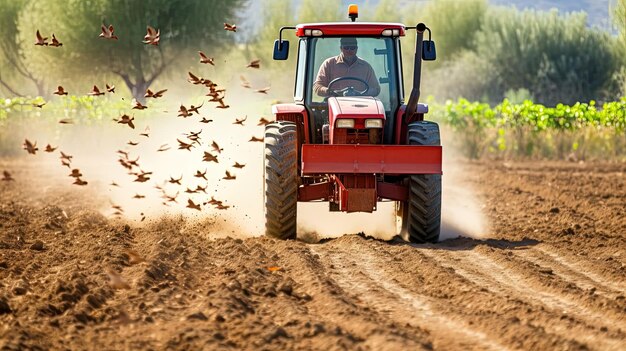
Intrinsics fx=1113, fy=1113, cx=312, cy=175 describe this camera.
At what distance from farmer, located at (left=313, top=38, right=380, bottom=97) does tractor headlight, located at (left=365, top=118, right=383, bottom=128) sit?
2.27ft

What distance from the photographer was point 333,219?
1220 cm

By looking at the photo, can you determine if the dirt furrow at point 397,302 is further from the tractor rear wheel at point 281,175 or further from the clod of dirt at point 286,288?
the tractor rear wheel at point 281,175

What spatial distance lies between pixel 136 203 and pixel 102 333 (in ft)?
26.9

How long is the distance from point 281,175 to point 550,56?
30556 millimetres

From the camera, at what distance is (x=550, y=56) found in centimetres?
3931

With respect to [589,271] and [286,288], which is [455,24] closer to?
[589,271]

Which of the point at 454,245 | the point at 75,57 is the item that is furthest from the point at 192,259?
the point at 75,57

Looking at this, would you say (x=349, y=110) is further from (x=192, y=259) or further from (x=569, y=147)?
(x=569, y=147)

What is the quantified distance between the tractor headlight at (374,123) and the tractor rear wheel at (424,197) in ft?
1.29

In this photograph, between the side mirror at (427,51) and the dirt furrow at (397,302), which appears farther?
the side mirror at (427,51)

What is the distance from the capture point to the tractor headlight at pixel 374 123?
33.5 ft

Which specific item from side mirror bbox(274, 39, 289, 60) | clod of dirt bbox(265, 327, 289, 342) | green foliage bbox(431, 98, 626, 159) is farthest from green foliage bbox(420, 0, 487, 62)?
clod of dirt bbox(265, 327, 289, 342)

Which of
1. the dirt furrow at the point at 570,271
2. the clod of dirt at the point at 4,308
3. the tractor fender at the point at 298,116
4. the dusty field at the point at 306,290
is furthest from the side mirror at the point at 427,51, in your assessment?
the clod of dirt at the point at 4,308

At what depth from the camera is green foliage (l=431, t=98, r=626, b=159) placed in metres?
24.4
